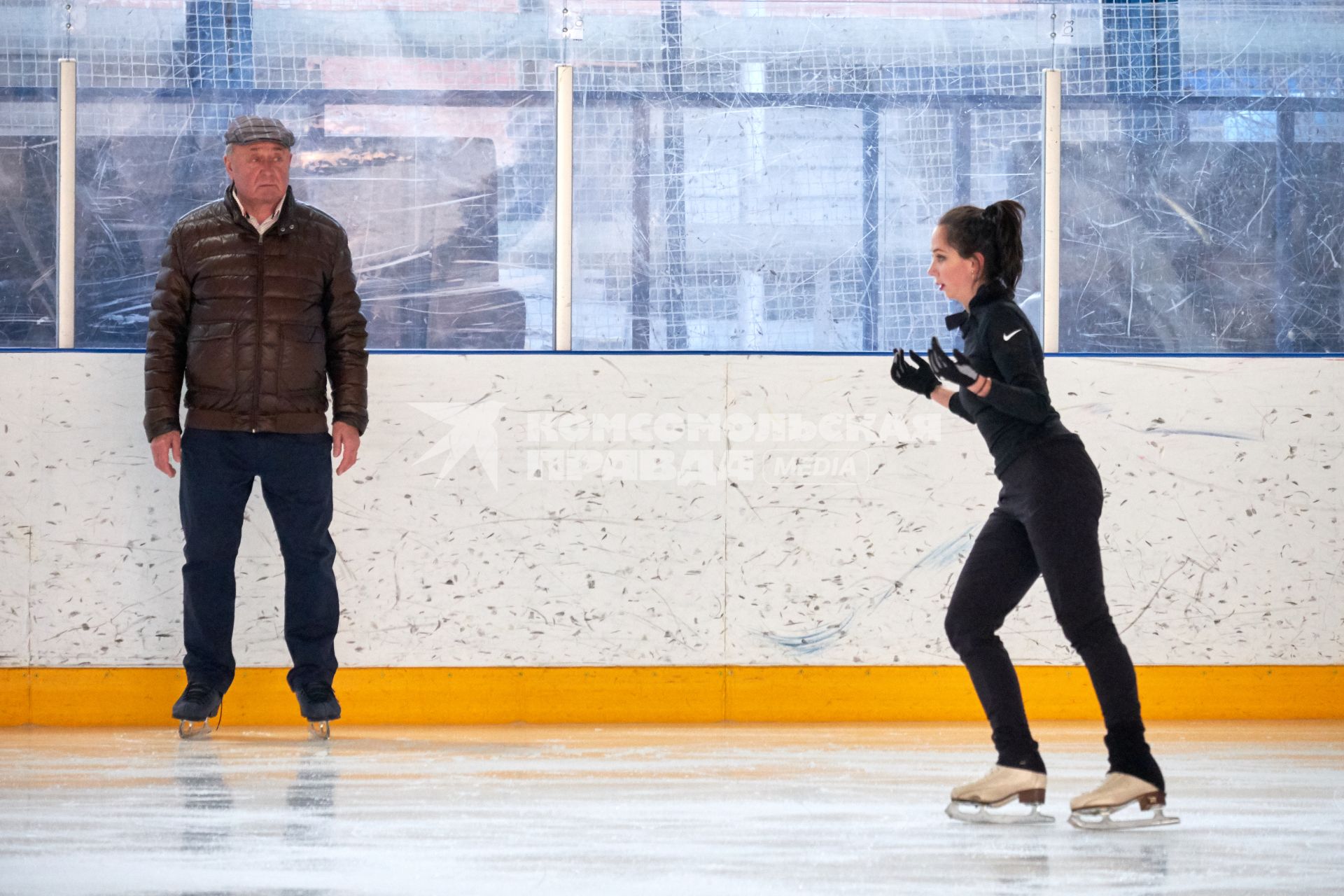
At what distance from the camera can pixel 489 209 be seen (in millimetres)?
5586

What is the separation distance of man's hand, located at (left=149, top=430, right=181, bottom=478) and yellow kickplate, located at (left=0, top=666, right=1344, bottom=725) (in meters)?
0.74

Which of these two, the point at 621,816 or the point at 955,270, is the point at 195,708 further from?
the point at 955,270

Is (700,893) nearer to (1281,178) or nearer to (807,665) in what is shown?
Result: (807,665)

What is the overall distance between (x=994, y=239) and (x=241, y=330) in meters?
2.33

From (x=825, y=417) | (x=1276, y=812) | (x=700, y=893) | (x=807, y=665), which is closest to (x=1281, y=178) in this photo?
(x=825, y=417)

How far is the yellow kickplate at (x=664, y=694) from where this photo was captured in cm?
505

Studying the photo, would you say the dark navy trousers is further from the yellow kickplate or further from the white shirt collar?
the white shirt collar

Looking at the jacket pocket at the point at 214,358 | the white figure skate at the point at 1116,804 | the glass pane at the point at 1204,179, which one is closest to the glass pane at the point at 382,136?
the jacket pocket at the point at 214,358

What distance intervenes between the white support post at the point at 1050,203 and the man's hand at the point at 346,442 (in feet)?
7.89

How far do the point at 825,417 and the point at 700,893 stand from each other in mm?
3009

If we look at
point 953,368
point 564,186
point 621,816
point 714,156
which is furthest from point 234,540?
point 953,368

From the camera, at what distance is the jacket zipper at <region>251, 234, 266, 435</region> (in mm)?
4684

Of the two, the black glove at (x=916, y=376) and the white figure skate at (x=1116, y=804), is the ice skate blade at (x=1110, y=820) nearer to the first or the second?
the white figure skate at (x=1116, y=804)

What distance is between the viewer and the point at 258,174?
15.5 ft
